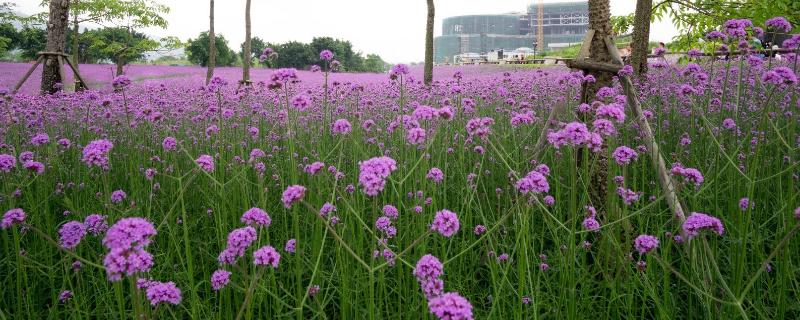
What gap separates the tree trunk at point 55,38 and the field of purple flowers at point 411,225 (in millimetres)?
4378

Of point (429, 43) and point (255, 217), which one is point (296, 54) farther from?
point (255, 217)

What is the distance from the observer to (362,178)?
168cm

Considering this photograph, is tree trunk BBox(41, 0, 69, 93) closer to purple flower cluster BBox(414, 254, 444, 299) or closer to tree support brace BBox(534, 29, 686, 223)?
tree support brace BBox(534, 29, 686, 223)

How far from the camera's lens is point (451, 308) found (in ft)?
3.85

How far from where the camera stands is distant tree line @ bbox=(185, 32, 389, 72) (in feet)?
132

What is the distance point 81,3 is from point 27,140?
17298 millimetres

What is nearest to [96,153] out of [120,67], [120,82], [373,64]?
[120,82]

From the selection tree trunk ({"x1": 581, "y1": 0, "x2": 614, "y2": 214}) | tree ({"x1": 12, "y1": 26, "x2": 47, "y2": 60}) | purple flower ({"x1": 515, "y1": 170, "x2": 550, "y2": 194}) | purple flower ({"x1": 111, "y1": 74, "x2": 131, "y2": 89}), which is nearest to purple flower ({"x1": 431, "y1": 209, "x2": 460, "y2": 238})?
purple flower ({"x1": 515, "y1": 170, "x2": 550, "y2": 194})

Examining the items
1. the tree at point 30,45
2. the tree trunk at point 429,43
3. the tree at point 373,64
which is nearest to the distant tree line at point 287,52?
the tree at point 373,64

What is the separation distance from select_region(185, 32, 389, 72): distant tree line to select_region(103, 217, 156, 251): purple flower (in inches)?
1475

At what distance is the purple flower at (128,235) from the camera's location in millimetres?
1331

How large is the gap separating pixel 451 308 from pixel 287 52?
1905 inches

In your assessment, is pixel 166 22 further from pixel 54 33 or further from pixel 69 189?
pixel 69 189

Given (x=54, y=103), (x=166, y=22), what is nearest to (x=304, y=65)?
(x=166, y=22)
